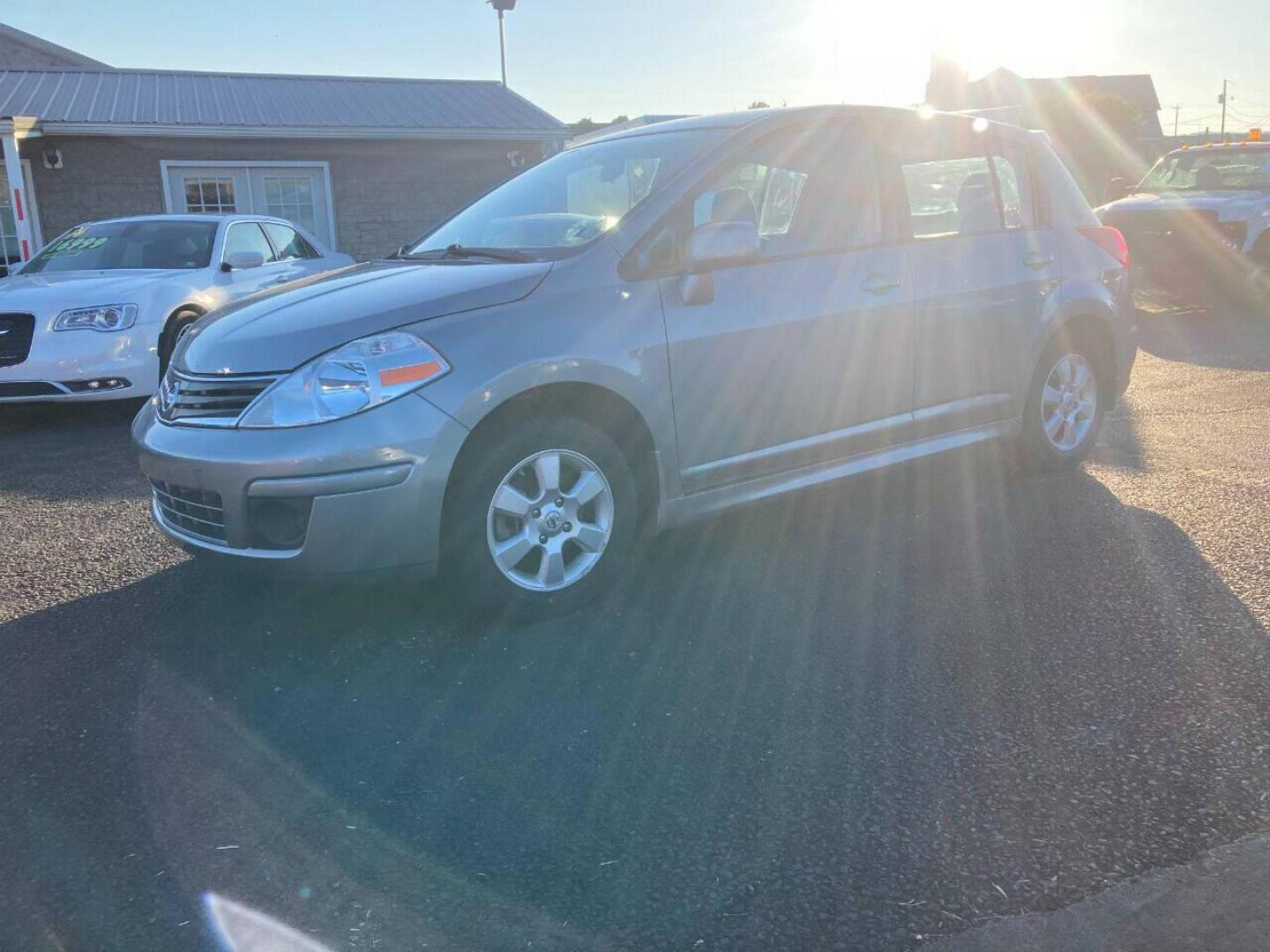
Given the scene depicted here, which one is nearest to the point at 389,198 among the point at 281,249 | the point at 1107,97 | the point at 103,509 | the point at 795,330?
the point at 281,249

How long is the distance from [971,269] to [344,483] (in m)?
3.06

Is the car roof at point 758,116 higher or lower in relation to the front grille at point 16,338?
higher

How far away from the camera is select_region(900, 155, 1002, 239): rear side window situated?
190 inches

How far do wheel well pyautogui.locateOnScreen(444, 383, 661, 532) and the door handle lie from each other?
127 centimetres

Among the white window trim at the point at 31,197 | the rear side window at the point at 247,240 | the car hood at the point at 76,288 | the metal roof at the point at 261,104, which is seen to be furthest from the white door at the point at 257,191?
the car hood at the point at 76,288

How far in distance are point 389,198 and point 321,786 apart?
15.7m

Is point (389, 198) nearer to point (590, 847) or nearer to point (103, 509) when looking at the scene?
point (103, 509)

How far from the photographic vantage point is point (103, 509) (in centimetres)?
546

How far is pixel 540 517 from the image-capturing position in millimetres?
3729

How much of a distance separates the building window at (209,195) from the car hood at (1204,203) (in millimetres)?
12595

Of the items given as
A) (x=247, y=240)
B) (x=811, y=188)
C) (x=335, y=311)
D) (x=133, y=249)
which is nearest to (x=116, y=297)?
(x=133, y=249)

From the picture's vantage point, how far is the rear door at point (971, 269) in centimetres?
478

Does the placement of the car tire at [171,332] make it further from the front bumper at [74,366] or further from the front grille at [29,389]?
the front grille at [29,389]

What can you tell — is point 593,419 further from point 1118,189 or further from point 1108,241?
point 1118,189
